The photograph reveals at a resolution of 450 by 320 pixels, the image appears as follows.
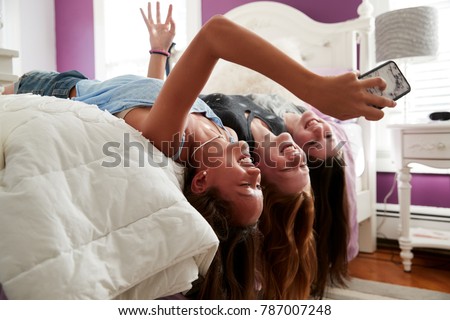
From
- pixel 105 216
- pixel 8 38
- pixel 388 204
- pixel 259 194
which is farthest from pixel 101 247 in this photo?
pixel 8 38

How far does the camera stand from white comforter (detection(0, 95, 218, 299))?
459 mm

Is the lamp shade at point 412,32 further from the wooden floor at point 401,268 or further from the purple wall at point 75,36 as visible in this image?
the purple wall at point 75,36

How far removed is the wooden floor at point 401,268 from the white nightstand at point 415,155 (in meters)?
0.08

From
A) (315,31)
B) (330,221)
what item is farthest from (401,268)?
(315,31)

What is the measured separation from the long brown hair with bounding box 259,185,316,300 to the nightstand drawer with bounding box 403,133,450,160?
925 mm

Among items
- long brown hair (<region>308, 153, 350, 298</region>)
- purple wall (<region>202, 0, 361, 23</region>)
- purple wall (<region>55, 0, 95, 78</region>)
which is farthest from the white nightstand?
purple wall (<region>55, 0, 95, 78</region>)

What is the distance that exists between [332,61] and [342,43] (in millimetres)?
105

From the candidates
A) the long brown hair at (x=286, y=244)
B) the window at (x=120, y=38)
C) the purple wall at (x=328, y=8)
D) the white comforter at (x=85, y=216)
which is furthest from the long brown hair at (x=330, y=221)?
the window at (x=120, y=38)

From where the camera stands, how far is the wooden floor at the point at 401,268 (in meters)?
1.63

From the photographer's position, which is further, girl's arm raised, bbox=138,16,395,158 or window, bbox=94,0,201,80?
window, bbox=94,0,201,80

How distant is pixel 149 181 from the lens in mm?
604

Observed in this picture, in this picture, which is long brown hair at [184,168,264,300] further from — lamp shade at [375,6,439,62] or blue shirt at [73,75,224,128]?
lamp shade at [375,6,439,62]

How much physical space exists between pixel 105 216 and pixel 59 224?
7 cm
